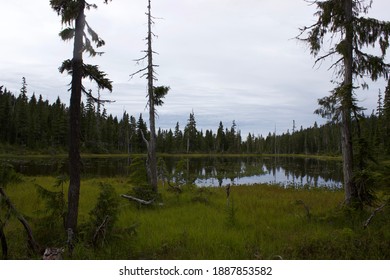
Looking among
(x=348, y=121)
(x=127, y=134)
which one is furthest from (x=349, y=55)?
(x=127, y=134)

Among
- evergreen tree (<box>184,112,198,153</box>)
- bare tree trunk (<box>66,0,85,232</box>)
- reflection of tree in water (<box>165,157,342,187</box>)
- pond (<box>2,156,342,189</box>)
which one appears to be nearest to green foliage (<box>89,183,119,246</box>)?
bare tree trunk (<box>66,0,85,232</box>)

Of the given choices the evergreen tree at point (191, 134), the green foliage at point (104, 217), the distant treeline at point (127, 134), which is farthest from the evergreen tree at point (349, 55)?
the evergreen tree at point (191, 134)

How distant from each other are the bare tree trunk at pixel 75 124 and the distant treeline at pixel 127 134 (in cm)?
3137

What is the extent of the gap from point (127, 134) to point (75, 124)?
8211 cm

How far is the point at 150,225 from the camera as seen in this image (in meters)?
9.20

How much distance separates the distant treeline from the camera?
225 feet

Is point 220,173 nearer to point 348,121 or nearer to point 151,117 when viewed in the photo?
point 151,117

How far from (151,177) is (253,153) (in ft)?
358

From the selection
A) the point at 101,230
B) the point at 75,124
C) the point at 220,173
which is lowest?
the point at 220,173

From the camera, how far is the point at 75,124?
25.4ft

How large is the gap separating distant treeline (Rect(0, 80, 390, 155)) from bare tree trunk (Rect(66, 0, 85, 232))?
31.4 meters

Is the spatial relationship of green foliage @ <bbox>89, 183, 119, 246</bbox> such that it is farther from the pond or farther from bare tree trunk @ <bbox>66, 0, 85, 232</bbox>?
the pond
